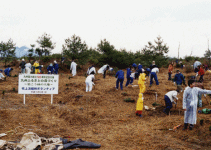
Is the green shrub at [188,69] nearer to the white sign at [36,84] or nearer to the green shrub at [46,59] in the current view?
the green shrub at [46,59]

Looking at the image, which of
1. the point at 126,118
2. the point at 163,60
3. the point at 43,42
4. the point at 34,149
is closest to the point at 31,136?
the point at 34,149

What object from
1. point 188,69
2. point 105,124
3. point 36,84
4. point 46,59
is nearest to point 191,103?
point 105,124

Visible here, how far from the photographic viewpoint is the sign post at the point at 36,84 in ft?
30.2

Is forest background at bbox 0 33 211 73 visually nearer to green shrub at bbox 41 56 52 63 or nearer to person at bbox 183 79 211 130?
green shrub at bbox 41 56 52 63

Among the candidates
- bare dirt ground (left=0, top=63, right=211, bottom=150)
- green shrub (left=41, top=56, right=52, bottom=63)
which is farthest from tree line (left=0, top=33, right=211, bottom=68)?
bare dirt ground (left=0, top=63, right=211, bottom=150)

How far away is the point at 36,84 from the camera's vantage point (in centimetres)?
934

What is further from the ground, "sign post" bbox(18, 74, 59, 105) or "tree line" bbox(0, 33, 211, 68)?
"tree line" bbox(0, 33, 211, 68)

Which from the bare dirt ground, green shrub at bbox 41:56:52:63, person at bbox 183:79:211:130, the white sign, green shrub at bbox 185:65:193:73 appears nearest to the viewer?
the bare dirt ground

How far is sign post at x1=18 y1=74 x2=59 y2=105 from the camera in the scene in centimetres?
920

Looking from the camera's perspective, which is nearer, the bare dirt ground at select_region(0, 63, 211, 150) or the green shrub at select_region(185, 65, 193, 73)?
the bare dirt ground at select_region(0, 63, 211, 150)

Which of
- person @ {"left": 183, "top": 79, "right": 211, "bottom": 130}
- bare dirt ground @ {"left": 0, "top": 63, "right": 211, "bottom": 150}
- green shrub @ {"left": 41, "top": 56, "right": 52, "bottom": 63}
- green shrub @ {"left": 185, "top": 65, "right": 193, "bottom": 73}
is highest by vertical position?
green shrub @ {"left": 41, "top": 56, "right": 52, "bottom": 63}

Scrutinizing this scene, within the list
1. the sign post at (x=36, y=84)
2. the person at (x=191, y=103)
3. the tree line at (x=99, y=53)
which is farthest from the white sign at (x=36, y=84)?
the tree line at (x=99, y=53)

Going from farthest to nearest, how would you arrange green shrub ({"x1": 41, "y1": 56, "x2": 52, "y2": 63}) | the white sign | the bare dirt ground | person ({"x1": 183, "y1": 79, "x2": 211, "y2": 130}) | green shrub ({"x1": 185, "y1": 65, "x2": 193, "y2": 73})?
Result: green shrub ({"x1": 41, "y1": 56, "x2": 52, "y2": 63}) < green shrub ({"x1": 185, "y1": 65, "x2": 193, "y2": 73}) < the white sign < person ({"x1": 183, "y1": 79, "x2": 211, "y2": 130}) < the bare dirt ground

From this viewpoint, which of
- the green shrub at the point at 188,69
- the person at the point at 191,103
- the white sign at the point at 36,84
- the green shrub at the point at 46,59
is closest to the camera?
the person at the point at 191,103
